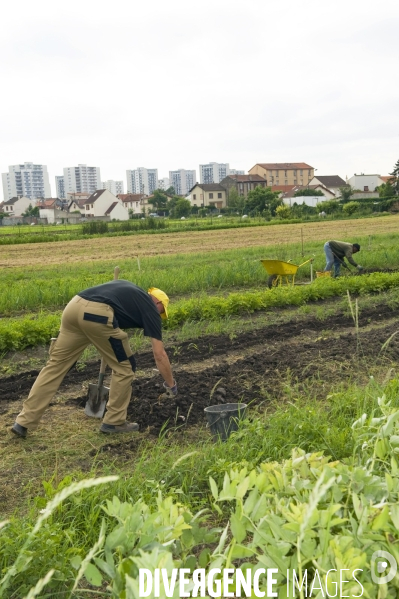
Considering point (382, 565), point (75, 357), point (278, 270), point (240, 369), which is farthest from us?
point (278, 270)

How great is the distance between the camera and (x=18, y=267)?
21.3 meters

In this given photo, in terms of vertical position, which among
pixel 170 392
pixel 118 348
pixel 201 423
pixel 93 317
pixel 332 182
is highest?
pixel 332 182

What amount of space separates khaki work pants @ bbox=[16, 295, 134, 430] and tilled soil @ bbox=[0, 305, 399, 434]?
0.53 m

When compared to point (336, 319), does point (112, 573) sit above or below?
above

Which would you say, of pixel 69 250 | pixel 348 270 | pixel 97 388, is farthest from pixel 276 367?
pixel 69 250

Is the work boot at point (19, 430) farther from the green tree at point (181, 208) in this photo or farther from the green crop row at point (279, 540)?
the green tree at point (181, 208)

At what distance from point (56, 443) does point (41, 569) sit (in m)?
2.49

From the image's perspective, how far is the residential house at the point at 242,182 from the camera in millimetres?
104500

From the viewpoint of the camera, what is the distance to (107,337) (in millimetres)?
5199

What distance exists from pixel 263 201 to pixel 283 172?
4963cm

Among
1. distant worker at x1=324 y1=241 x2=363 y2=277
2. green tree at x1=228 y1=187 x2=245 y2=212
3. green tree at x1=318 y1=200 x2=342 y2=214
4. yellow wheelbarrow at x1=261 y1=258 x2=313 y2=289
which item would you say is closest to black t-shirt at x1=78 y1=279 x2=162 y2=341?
yellow wheelbarrow at x1=261 y1=258 x2=313 y2=289

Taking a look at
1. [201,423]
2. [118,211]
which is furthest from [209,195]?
[201,423]

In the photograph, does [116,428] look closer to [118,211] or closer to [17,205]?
[118,211]

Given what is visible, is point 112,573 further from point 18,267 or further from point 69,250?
point 69,250
